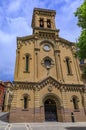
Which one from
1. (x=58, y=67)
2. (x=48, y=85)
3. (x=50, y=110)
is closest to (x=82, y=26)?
(x=48, y=85)

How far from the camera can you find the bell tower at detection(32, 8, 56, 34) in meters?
29.7

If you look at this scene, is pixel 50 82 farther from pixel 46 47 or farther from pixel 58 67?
pixel 46 47

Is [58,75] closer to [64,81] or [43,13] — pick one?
[64,81]

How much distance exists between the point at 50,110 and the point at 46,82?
4070 millimetres

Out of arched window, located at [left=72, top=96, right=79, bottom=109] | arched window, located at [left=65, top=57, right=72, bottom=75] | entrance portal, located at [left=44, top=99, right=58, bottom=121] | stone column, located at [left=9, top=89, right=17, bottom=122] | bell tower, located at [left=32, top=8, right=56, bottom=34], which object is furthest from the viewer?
bell tower, located at [left=32, top=8, right=56, bottom=34]

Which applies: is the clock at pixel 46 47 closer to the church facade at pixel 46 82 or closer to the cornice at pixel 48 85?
the church facade at pixel 46 82

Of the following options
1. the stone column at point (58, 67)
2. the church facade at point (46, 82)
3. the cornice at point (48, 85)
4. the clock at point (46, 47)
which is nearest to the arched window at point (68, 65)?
the church facade at point (46, 82)

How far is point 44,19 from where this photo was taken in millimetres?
30781

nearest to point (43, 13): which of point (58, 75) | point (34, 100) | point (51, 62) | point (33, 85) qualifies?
point (51, 62)

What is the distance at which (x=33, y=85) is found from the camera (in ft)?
72.4

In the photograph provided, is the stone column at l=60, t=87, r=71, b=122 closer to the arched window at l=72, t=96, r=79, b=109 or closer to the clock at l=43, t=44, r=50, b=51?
the arched window at l=72, t=96, r=79, b=109

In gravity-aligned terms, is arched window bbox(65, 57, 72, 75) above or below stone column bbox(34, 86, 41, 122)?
above

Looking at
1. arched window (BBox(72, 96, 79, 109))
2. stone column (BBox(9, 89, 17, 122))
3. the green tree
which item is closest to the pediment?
arched window (BBox(72, 96, 79, 109))

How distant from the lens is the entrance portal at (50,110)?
69.8 feet
